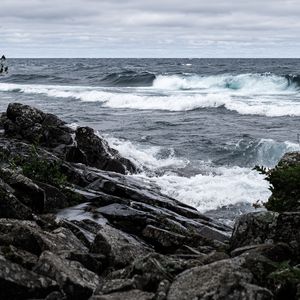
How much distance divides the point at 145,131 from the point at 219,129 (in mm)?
4178

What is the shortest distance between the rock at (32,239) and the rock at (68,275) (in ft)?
2.47

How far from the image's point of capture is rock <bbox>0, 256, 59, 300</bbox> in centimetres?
585

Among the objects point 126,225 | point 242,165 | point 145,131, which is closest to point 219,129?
point 145,131

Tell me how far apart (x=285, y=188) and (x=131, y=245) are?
2198mm

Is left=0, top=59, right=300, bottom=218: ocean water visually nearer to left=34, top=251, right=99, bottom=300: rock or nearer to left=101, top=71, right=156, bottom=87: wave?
left=34, top=251, right=99, bottom=300: rock

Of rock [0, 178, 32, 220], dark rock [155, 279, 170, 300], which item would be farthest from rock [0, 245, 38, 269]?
rock [0, 178, 32, 220]

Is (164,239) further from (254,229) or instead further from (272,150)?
(272,150)

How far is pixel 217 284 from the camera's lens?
17.5 feet

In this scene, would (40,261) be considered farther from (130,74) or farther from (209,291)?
(130,74)

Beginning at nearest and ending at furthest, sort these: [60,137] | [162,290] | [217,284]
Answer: [217,284] → [162,290] → [60,137]

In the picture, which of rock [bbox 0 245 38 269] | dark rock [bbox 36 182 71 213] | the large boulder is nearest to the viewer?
rock [bbox 0 245 38 269]

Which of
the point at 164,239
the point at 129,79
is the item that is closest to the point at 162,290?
the point at 164,239

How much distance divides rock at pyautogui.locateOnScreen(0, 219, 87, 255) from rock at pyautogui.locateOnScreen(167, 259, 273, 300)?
2136 mm

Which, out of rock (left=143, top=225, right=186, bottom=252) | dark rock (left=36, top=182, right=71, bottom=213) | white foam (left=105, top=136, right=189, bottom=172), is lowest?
white foam (left=105, top=136, right=189, bottom=172)
